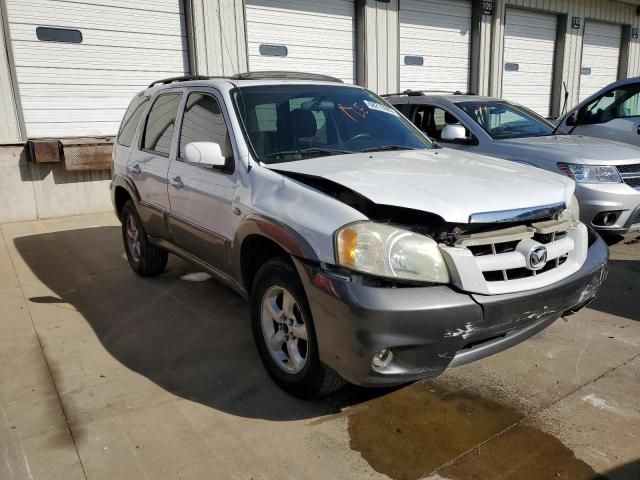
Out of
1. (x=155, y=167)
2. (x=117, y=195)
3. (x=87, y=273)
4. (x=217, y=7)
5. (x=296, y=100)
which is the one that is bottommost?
(x=87, y=273)

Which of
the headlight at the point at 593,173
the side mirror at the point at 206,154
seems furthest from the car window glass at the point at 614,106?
the side mirror at the point at 206,154

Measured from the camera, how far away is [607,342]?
368cm

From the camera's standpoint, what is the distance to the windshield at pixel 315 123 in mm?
3514

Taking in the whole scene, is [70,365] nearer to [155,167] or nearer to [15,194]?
[155,167]

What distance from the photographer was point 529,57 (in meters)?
15.1

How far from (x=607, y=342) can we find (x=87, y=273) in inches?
191

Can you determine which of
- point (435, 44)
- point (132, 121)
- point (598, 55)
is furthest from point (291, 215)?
point (598, 55)

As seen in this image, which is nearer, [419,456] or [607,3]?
[419,456]

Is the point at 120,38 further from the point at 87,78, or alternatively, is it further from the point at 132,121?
the point at 132,121

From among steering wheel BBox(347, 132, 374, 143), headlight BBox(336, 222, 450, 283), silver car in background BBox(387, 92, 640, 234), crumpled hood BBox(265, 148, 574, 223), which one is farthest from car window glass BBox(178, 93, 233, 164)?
silver car in background BBox(387, 92, 640, 234)

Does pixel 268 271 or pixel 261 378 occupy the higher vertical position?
pixel 268 271

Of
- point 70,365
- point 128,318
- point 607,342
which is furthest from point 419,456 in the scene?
point 128,318

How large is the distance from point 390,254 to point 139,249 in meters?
3.53

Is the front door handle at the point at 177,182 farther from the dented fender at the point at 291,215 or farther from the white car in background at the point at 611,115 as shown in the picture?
the white car in background at the point at 611,115
